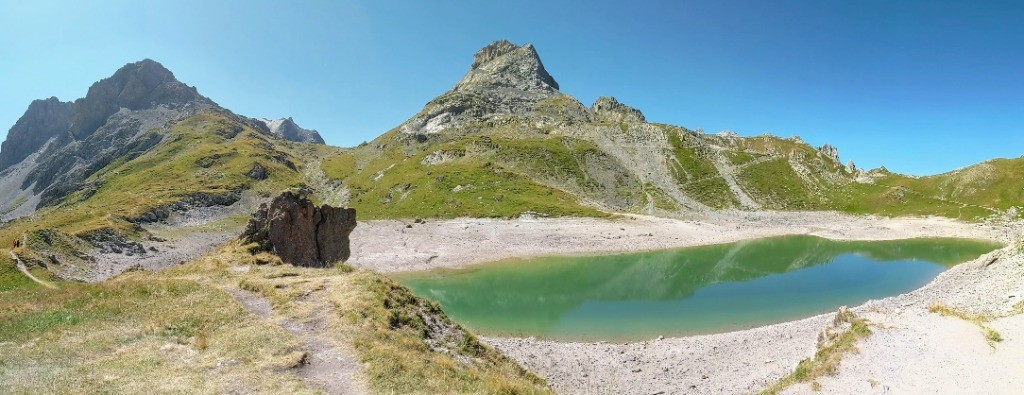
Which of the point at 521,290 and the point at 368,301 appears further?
the point at 521,290

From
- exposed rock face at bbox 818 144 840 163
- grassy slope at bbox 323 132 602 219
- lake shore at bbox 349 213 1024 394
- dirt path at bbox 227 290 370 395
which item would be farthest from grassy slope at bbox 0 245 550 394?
exposed rock face at bbox 818 144 840 163

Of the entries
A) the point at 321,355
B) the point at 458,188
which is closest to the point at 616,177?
the point at 458,188

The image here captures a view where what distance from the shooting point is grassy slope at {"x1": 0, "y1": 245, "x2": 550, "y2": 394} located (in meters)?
13.5

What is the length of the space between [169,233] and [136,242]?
58.0 ft

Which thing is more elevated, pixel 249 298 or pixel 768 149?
pixel 768 149

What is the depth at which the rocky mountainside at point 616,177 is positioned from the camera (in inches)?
4658

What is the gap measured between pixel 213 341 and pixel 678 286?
48016 mm

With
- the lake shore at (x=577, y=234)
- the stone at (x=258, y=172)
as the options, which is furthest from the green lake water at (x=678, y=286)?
the stone at (x=258, y=172)

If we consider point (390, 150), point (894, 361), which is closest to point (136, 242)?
point (894, 361)

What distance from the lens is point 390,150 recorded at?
191625 millimetres

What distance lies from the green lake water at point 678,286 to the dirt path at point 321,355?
63.0ft

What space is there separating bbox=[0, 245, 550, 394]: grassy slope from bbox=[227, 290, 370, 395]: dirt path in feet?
1.19

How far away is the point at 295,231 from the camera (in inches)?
1511

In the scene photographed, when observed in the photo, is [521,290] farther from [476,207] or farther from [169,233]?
[169,233]
